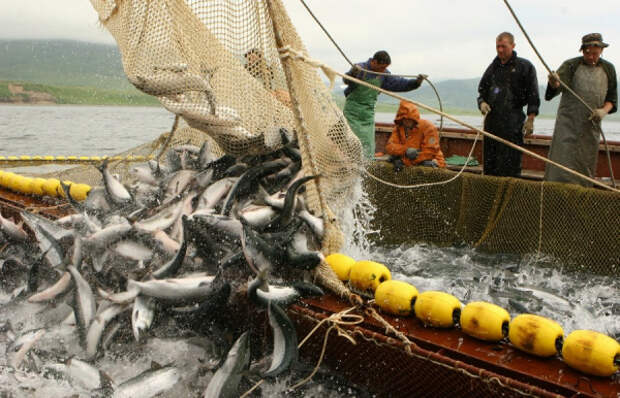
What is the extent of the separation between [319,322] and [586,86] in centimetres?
609

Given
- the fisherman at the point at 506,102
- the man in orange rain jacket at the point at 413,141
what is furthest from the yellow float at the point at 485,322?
the fisherman at the point at 506,102

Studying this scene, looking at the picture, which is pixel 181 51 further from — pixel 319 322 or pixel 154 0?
pixel 319 322

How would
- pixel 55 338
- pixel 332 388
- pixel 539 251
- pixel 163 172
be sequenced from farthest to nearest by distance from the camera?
pixel 539 251, pixel 163 172, pixel 55 338, pixel 332 388

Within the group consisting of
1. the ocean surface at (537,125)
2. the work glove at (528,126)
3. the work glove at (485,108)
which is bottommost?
the ocean surface at (537,125)

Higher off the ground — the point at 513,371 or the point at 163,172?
the point at 163,172

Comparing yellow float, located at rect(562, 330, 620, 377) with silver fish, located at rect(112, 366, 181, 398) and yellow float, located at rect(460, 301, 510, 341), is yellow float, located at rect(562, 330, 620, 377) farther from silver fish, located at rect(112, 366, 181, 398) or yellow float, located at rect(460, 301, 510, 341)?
silver fish, located at rect(112, 366, 181, 398)

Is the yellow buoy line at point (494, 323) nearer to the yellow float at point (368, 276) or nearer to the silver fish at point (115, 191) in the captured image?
the yellow float at point (368, 276)

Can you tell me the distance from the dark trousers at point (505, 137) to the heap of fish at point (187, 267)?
14.1 ft

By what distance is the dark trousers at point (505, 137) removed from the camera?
8.03m

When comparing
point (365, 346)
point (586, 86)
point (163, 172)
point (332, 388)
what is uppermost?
point (586, 86)

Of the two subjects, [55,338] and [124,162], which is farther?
[124,162]

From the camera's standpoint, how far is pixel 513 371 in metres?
2.97

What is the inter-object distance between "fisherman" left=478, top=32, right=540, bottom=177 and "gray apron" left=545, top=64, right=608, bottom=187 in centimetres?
52

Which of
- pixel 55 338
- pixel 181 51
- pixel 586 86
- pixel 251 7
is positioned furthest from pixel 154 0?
pixel 586 86
